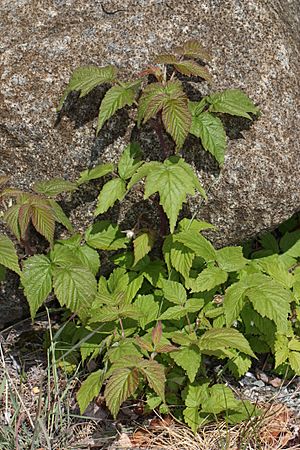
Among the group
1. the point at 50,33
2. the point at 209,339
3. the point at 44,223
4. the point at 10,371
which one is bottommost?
the point at 10,371

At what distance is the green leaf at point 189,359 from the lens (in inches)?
104

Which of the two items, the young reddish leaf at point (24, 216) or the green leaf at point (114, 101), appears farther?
the green leaf at point (114, 101)

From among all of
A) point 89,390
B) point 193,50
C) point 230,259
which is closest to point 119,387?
point 89,390

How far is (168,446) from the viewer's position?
110 inches

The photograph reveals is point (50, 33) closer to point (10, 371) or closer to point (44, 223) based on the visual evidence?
point (44, 223)

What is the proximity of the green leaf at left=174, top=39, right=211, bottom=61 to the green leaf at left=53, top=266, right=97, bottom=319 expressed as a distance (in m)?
0.99

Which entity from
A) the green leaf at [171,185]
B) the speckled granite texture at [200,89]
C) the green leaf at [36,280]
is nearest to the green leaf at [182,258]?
the speckled granite texture at [200,89]

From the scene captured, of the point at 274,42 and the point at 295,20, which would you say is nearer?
the point at 274,42

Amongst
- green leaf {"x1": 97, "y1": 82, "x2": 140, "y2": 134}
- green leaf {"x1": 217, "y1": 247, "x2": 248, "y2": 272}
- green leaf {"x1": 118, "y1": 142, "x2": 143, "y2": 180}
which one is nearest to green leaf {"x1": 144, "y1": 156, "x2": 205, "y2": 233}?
green leaf {"x1": 118, "y1": 142, "x2": 143, "y2": 180}

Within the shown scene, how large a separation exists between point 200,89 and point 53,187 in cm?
76

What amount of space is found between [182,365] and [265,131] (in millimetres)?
1057

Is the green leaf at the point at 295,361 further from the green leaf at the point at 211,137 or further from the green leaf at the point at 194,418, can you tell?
the green leaf at the point at 211,137

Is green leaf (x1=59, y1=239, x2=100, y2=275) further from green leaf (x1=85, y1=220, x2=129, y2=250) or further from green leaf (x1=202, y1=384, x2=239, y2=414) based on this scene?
green leaf (x1=202, y1=384, x2=239, y2=414)

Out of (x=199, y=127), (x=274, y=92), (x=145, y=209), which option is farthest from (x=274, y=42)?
(x=145, y=209)
